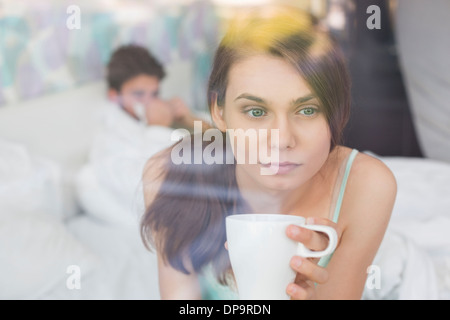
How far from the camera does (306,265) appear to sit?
495 millimetres

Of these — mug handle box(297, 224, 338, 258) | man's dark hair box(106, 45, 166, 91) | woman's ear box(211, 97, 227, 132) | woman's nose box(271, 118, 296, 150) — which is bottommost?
mug handle box(297, 224, 338, 258)

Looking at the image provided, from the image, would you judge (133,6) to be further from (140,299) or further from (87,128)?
(140,299)

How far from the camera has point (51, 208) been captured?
0.76 meters

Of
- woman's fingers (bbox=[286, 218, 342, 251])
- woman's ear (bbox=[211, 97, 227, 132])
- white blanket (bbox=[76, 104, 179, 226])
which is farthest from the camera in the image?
white blanket (bbox=[76, 104, 179, 226])

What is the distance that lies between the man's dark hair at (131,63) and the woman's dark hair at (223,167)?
0.59 feet

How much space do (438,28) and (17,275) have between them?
0.75 m

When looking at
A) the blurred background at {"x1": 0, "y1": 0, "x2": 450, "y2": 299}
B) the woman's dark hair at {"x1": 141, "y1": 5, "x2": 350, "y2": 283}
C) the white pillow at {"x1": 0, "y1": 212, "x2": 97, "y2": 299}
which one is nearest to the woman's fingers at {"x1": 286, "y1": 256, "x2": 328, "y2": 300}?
the woman's dark hair at {"x1": 141, "y1": 5, "x2": 350, "y2": 283}

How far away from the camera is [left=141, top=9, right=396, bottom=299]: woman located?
54cm

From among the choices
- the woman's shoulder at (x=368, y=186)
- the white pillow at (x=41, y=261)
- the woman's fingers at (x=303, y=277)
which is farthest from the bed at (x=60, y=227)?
the woman's fingers at (x=303, y=277)

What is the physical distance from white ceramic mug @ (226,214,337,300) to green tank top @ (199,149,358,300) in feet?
0.29

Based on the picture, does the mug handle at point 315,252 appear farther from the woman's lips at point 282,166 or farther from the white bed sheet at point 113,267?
the white bed sheet at point 113,267

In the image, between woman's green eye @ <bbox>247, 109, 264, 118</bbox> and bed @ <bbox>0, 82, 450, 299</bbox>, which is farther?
bed @ <bbox>0, 82, 450, 299</bbox>

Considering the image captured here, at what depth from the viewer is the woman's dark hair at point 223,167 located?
54cm

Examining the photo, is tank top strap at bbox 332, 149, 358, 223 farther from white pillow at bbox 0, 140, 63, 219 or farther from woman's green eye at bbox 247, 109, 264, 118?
white pillow at bbox 0, 140, 63, 219
